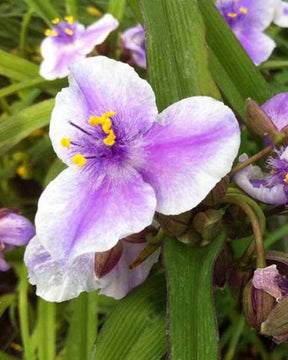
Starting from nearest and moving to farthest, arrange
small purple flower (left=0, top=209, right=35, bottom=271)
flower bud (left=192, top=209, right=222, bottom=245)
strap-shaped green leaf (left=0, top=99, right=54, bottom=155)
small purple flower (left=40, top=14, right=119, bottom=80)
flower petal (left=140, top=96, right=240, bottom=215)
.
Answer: flower petal (left=140, top=96, right=240, bottom=215)
flower bud (left=192, top=209, right=222, bottom=245)
small purple flower (left=0, top=209, right=35, bottom=271)
strap-shaped green leaf (left=0, top=99, right=54, bottom=155)
small purple flower (left=40, top=14, right=119, bottom=80)

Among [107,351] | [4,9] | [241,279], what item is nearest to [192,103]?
[241,279]

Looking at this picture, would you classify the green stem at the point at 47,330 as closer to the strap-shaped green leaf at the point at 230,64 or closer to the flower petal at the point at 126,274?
the flower petal at the point at 126,274

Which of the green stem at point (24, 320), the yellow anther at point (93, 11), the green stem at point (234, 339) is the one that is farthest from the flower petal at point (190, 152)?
the yellow anther at point (93, 11)

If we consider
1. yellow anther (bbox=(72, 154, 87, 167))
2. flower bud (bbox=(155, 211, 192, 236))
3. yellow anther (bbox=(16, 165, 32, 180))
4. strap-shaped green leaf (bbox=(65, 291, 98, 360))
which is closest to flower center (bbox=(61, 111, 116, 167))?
yellow anther (bbox=(72, 154, 87, 167))

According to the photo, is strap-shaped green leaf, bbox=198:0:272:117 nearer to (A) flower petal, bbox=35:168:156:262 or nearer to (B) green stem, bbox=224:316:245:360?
(A) flower petal, bbox=35:168:156:262

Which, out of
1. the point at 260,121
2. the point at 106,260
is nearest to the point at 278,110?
the point at 260,121

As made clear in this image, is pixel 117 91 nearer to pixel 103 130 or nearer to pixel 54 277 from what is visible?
pixel 103 130
